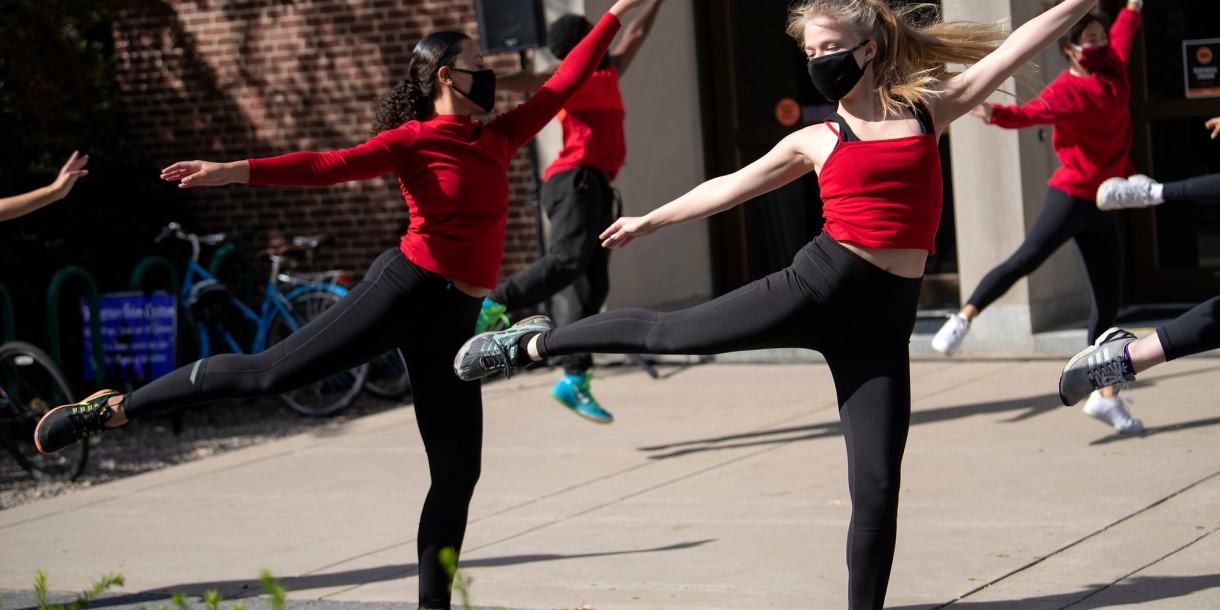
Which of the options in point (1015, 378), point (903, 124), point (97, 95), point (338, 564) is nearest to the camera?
point (903, 124)

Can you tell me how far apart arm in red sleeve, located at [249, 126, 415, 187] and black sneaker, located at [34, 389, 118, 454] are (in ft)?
3.29

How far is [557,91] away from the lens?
174 inches

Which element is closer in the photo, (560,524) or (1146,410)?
(560,524)

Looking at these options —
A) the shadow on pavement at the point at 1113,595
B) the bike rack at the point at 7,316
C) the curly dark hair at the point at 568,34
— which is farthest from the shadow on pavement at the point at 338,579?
the bike rack at the point at 7,316

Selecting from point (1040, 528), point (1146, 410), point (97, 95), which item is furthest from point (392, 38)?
point (1040, 528)

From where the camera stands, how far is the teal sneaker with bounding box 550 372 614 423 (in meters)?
7.06

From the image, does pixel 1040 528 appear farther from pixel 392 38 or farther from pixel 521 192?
pixel 392 38

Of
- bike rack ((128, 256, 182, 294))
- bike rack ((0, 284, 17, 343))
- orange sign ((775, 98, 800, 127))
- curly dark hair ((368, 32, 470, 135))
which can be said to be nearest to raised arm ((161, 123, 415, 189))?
curly dark hair ((368, 32, 470, 135))

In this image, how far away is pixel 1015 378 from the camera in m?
7.66

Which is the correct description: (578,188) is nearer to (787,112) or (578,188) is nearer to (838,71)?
(787,112)

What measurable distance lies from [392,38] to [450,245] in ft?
21.1

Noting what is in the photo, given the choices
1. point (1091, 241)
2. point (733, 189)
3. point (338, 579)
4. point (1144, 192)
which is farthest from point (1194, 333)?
point (338, 579)

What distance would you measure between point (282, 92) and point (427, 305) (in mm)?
7009

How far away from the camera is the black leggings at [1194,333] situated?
367cm
